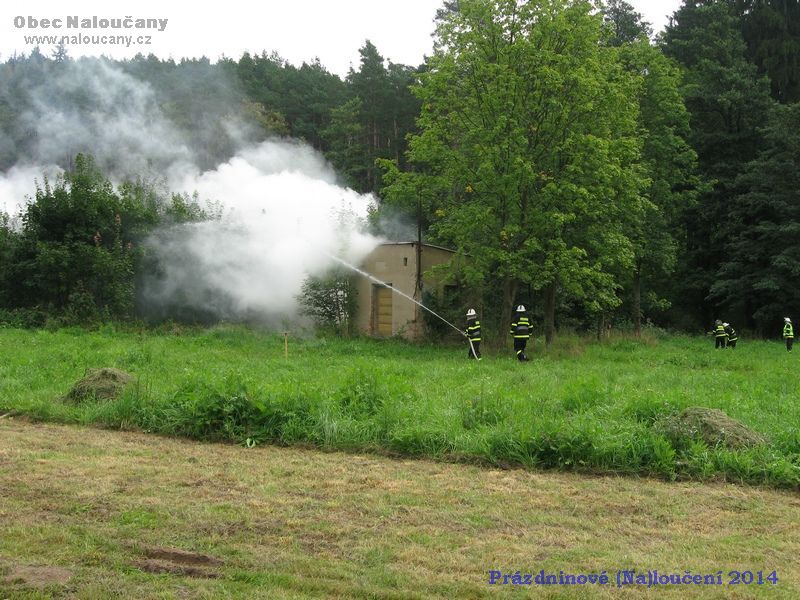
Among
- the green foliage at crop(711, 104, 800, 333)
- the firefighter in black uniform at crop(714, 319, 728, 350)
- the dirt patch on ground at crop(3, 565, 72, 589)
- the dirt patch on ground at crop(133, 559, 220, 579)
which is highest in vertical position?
the green foliage at crop(711, 104, 800, 333)

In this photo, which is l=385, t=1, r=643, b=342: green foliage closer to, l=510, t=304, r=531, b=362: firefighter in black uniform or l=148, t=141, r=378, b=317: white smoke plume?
l=510, t=304, r=531, b=362: firefighter in black uniform

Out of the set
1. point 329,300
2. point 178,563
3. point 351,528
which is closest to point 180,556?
point 178,563

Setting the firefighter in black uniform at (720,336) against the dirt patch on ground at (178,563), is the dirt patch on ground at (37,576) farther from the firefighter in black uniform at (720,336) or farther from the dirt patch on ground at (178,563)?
the firefighter in black uniform at (720,336)

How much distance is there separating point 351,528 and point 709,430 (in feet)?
14.2

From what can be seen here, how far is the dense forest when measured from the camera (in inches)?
834

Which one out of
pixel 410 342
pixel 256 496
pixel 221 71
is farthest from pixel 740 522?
pixel 221 71

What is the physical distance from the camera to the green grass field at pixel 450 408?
7285mm

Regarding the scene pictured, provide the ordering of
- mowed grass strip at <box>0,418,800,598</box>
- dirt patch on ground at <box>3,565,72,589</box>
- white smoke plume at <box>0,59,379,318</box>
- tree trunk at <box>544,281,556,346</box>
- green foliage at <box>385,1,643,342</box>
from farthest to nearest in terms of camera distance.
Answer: white smoke plume at <box>0,59,379,318</box>
tree trunk at <box>544,281,556,346</box>
green foliage at <box>385,1,643,342</box>
mowed grass strip at <box>0,418,800,598</box>
dirt patch on ground at <box>3,565,72,589</box>

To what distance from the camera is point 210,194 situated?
103 feet

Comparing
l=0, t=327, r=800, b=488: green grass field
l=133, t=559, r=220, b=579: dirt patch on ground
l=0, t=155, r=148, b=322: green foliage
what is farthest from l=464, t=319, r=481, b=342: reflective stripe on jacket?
l=133, t=559, r=220, b=579: dirt patch on ground

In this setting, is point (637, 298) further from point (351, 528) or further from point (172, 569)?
point (172, 569)

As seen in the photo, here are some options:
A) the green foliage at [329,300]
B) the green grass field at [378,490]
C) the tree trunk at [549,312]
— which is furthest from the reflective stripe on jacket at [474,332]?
the green grass field at [378,490]

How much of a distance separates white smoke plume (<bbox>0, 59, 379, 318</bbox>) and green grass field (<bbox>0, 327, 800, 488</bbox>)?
9828 mm

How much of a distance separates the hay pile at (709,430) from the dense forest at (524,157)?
12.9m
